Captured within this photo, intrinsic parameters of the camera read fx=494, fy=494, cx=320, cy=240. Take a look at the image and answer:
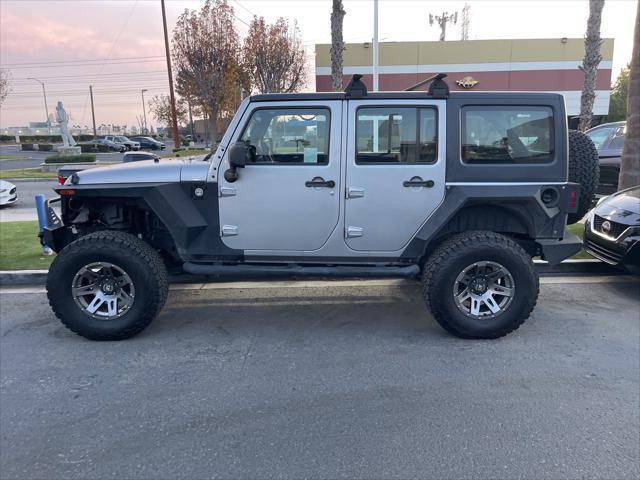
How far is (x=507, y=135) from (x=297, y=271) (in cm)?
219

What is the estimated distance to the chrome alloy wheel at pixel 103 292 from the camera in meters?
4.31

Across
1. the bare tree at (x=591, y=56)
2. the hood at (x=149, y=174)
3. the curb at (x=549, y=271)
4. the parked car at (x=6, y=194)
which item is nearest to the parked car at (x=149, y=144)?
the parked car at (x=6, y=194)

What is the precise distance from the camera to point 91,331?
4285 millimetres

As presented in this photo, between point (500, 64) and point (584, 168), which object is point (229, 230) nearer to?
point (584, 168)

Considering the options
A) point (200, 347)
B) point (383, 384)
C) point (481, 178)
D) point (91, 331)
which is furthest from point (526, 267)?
point (91, 331)

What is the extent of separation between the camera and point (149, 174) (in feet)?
14.2

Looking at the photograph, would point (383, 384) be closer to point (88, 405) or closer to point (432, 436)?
point (432, 436)

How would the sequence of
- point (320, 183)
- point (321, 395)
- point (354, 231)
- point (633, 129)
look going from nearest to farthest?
point (321, 395)
point (320, 183)
point (354, 231)
point (633, 129)

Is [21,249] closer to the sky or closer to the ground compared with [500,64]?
closer to the ground

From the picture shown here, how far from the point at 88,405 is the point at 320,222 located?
2.27 metres

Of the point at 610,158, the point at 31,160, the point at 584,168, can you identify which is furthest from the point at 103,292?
the point at 31,160

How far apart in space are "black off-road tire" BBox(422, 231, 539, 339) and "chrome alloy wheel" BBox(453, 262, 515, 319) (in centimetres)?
5

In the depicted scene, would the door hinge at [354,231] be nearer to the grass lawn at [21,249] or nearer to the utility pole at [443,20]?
the grass lawn at [21,249]

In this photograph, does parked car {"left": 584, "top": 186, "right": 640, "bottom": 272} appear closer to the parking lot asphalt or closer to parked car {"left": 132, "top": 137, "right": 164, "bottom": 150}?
the parking lot asphalt
